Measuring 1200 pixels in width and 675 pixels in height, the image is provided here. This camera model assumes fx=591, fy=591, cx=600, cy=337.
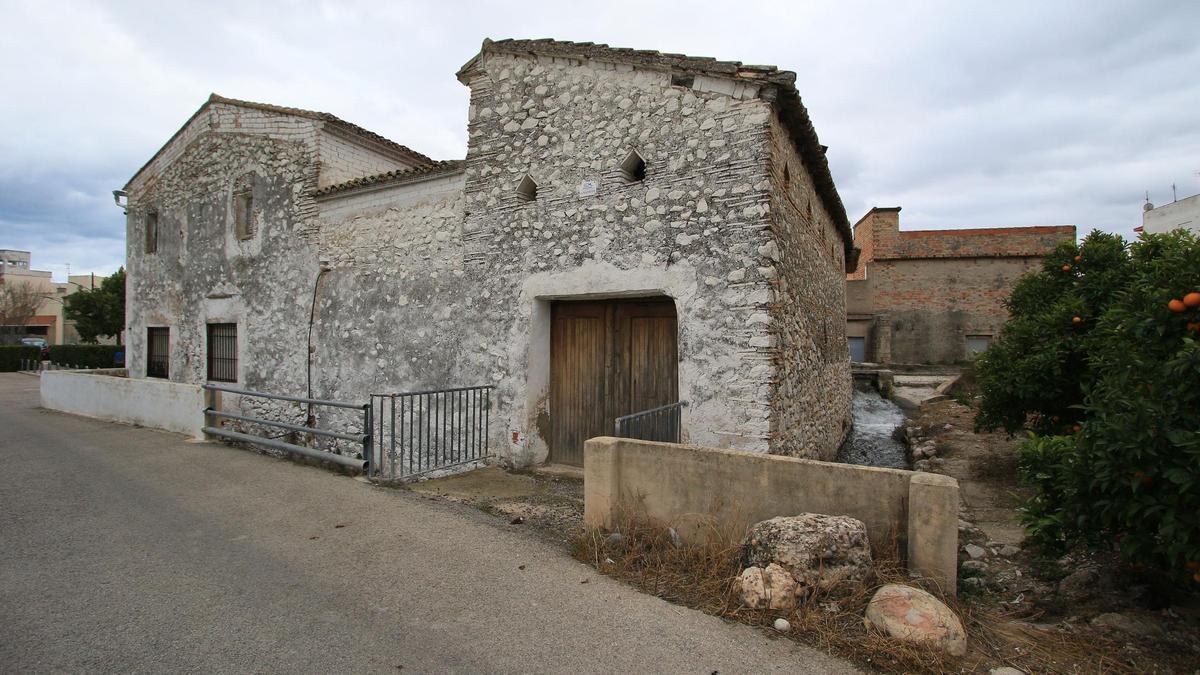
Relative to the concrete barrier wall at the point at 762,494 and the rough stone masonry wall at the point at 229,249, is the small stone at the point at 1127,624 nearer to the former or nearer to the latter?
the concrete barrier wall at the point at 762,494

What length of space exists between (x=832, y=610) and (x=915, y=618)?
0.43 m

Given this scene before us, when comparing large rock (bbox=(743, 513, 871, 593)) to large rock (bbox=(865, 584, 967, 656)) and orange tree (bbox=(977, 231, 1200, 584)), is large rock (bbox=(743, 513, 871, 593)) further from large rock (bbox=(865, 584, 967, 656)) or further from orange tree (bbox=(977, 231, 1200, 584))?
orange tree (bbox=(977, 231, 1200, 584))

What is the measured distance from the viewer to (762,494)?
13.0 feet

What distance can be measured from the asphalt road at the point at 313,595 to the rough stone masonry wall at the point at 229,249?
4.73 metres

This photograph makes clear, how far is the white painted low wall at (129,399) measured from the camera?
30.5 feet

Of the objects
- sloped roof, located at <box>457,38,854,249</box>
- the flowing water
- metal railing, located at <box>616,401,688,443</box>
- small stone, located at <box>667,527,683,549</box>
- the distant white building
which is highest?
the distant white building

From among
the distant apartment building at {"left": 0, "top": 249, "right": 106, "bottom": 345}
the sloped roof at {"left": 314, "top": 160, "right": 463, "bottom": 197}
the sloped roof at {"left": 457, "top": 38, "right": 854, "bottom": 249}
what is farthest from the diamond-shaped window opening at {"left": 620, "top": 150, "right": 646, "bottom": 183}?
the distant apartment building at {"left": 0, "top": 249, "right": 106, "bottom": 345}

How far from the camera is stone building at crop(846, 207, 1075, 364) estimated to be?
75.9ft

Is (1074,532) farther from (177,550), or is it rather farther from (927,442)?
(927,442)

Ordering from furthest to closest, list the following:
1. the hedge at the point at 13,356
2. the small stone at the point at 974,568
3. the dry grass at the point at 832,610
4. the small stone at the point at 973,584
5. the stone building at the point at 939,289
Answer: the hedge at the point at 13,356
the stone building at the point at 939,289
the small stone at the point at 974,568
the small stone at the point at 973,584
the dry grass at the point at 832,610

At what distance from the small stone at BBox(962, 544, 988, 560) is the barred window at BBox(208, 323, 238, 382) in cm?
1177

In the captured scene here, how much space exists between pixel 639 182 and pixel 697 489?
3644 mm

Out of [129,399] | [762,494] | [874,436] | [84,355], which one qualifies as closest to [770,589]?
[762,494]

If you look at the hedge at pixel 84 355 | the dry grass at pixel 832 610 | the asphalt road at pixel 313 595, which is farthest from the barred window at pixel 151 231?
the hedge at pixel 84 355
